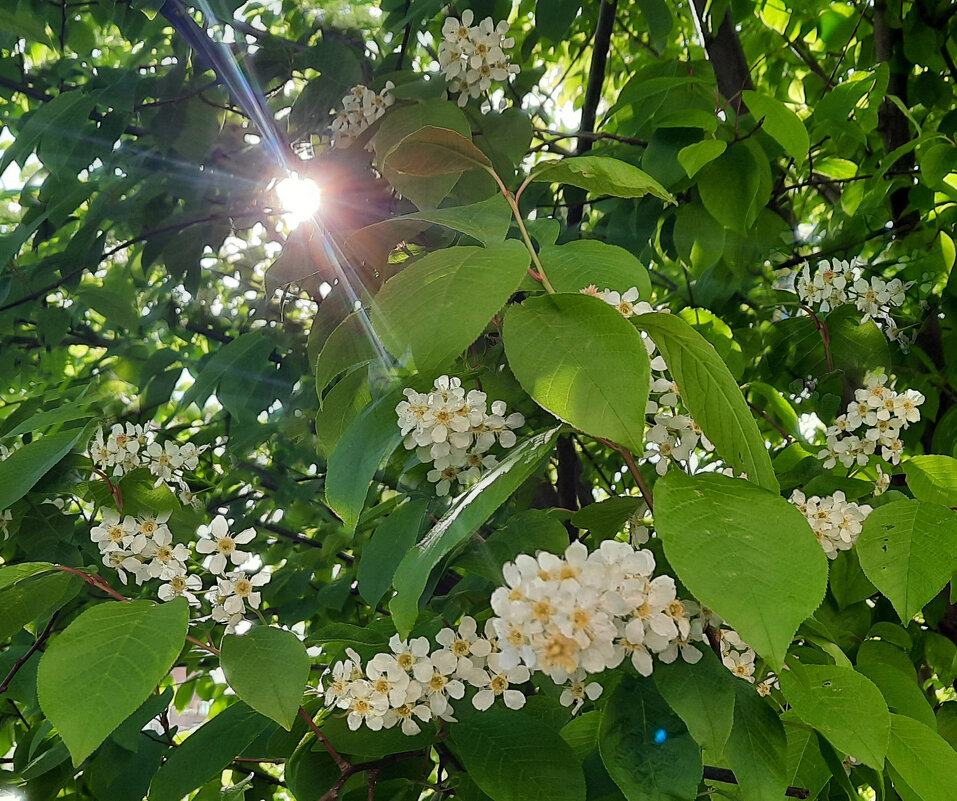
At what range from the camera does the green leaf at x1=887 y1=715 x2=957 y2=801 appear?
59cm

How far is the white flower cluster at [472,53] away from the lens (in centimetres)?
107

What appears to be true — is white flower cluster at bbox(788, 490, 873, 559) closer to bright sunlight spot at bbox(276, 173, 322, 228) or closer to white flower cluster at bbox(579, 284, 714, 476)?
white flower cluster at bbox(579, 284, 714, 476)

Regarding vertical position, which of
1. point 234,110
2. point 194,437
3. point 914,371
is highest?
point 234,110

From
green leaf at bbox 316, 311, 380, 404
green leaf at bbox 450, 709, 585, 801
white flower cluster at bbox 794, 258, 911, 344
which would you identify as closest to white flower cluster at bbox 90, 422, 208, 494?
green leaf at bbox 316, 311, 380, 404

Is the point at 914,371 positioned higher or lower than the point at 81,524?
lower

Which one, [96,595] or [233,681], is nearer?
[233,681]

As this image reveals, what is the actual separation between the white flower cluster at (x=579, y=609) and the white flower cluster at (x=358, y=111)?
75cm

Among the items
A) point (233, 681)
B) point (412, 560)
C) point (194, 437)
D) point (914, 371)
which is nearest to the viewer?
point (412, 560)

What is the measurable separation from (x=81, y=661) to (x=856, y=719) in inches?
18.0

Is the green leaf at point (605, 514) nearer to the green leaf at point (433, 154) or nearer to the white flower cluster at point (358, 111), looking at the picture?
the green leaf at point (433, 154)

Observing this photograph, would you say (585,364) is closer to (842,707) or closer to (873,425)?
(842,707)

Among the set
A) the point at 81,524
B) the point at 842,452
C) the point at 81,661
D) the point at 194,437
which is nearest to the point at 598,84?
the point at 842,452

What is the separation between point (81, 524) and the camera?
4.11ft

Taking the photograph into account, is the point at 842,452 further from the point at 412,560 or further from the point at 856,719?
the point at 412,560
